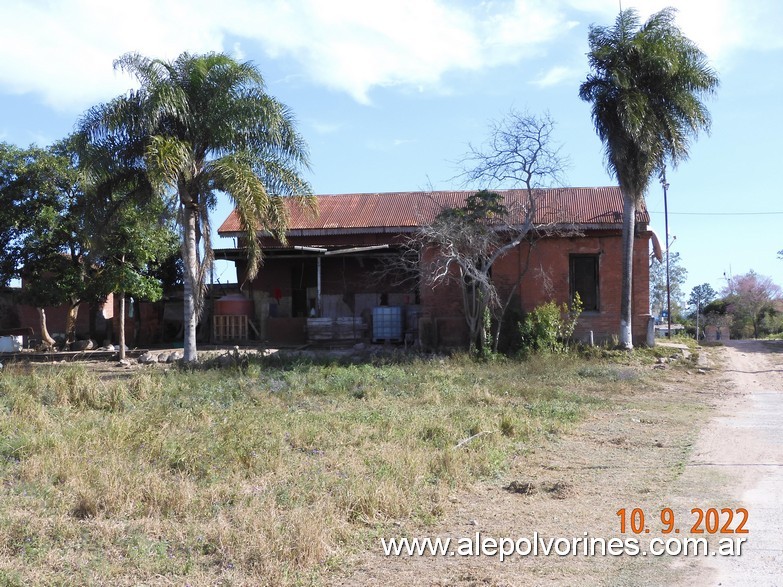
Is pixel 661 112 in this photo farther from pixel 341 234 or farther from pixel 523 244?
pixel 341 234

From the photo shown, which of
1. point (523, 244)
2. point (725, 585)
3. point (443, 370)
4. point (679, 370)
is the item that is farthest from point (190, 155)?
point (725, 585)

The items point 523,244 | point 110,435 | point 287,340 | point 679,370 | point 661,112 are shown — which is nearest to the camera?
point 110,435

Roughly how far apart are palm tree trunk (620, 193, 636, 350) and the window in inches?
56.6

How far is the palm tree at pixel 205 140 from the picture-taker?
58.8 ft

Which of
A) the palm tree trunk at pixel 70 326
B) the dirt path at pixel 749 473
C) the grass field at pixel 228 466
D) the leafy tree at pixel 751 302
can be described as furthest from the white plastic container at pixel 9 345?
the leafy tree at pixel 751 302

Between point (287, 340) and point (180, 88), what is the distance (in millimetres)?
10168

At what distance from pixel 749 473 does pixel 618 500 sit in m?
1.90

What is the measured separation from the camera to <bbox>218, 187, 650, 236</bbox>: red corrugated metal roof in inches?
999

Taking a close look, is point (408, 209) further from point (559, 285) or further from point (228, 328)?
point (228, 328)

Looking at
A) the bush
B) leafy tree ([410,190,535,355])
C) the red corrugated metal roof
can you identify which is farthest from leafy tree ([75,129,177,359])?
the bush

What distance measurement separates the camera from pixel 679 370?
783 inches

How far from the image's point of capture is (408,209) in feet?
92.2

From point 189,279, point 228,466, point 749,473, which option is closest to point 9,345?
point 189,279

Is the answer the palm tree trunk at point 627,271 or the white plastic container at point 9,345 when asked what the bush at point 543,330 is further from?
the white plastic container at point 9,345
